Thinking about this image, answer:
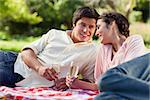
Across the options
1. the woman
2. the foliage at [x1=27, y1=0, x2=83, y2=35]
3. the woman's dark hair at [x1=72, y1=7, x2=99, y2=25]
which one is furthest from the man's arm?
the foliage at [x1=27, y1=0, x2=83, y2=35]

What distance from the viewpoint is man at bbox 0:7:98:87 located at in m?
3.06

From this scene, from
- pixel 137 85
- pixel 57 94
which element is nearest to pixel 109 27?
pixel 57 94

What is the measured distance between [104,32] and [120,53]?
0.17 meters

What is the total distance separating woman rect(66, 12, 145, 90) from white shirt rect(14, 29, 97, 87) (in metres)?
0.16

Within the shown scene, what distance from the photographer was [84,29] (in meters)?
3.06

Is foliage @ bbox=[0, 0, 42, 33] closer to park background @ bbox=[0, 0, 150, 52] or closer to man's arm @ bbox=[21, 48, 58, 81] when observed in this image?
park background @ bbox=[0, 0, 150, 52]

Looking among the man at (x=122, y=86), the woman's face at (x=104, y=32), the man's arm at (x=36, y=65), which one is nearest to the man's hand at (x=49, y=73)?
the man's arm at (x=36, y=65)

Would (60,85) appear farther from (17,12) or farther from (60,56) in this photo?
(17,12)

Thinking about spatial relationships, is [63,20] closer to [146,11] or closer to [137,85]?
[146,11]

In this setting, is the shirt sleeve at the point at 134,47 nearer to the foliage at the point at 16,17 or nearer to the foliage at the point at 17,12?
the foliage at the point at 17,12

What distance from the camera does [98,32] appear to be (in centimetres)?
284

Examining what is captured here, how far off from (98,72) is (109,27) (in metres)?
0.31

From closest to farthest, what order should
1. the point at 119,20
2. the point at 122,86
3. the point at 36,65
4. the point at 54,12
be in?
the point at 122,86 < the point at 119,20 < the point at 36,65 < the point at 54,12

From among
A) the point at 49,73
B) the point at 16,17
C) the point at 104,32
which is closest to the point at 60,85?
the point at 49,73
